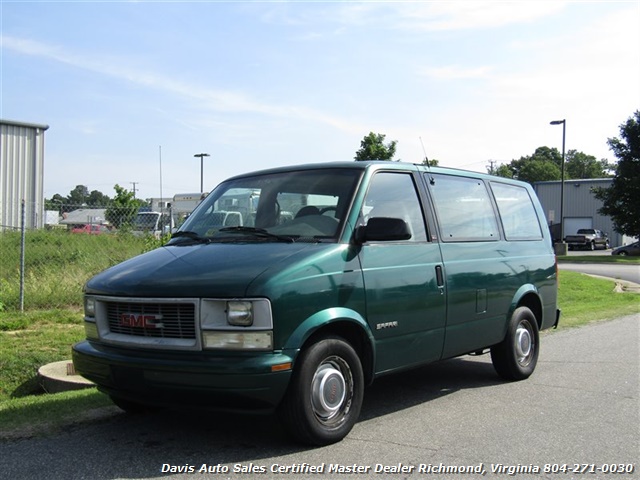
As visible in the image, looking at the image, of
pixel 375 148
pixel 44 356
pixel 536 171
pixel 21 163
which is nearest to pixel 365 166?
pixel 44 356

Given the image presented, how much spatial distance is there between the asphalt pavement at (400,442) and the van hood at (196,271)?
41.5 inches

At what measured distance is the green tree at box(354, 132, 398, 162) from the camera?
105 ft

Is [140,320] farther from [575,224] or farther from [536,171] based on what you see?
[536,171]

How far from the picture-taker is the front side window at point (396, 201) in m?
5.12

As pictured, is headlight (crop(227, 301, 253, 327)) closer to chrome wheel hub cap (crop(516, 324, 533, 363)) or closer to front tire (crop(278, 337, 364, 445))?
front tire (crop(278, 337, 364, 445))

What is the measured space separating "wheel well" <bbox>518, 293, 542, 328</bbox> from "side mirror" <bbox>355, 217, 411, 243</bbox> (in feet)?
8.43

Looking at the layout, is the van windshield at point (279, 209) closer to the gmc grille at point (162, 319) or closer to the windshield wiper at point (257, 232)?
the windshield wiper at point (257, 232)

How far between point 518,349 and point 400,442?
2568 millimetres

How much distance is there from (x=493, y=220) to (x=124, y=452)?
412cm

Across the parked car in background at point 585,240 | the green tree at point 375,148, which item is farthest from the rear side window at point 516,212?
the parked car in background at point 585,240

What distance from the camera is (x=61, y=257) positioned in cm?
1235

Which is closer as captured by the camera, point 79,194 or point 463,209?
point 463,209

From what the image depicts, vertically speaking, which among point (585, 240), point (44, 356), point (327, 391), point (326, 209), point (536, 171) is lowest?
point (44, 356)

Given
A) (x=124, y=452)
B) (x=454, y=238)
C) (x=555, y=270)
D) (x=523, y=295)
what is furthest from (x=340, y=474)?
(x=555, y=270)
